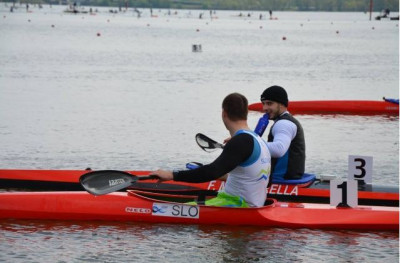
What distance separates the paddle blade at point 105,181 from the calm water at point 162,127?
760 millimetres

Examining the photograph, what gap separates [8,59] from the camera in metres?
55.9

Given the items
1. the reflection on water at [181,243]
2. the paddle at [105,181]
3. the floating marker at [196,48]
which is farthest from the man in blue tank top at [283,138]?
the floating marker at [196,48]

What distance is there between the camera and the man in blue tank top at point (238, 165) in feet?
35.5

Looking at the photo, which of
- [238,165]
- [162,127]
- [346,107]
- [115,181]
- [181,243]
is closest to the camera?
[238,165]

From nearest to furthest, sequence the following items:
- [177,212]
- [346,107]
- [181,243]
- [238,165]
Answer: [238,165], [181,243], [177,212], [346,107]

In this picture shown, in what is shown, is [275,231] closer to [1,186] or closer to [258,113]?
[1,186]

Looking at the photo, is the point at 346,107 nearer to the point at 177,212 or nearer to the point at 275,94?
the point at 275,94

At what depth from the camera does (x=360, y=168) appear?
1379cm

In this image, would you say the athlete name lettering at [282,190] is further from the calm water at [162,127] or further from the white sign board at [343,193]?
the white sign board at [343,193]

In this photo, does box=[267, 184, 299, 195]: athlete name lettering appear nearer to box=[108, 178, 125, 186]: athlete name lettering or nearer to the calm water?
the calm water

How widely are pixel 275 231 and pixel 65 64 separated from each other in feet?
135

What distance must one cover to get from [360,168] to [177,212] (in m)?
2.88

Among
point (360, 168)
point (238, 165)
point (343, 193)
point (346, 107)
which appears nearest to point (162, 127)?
point (346, 107)

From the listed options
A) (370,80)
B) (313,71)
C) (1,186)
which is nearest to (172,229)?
(1,186)
